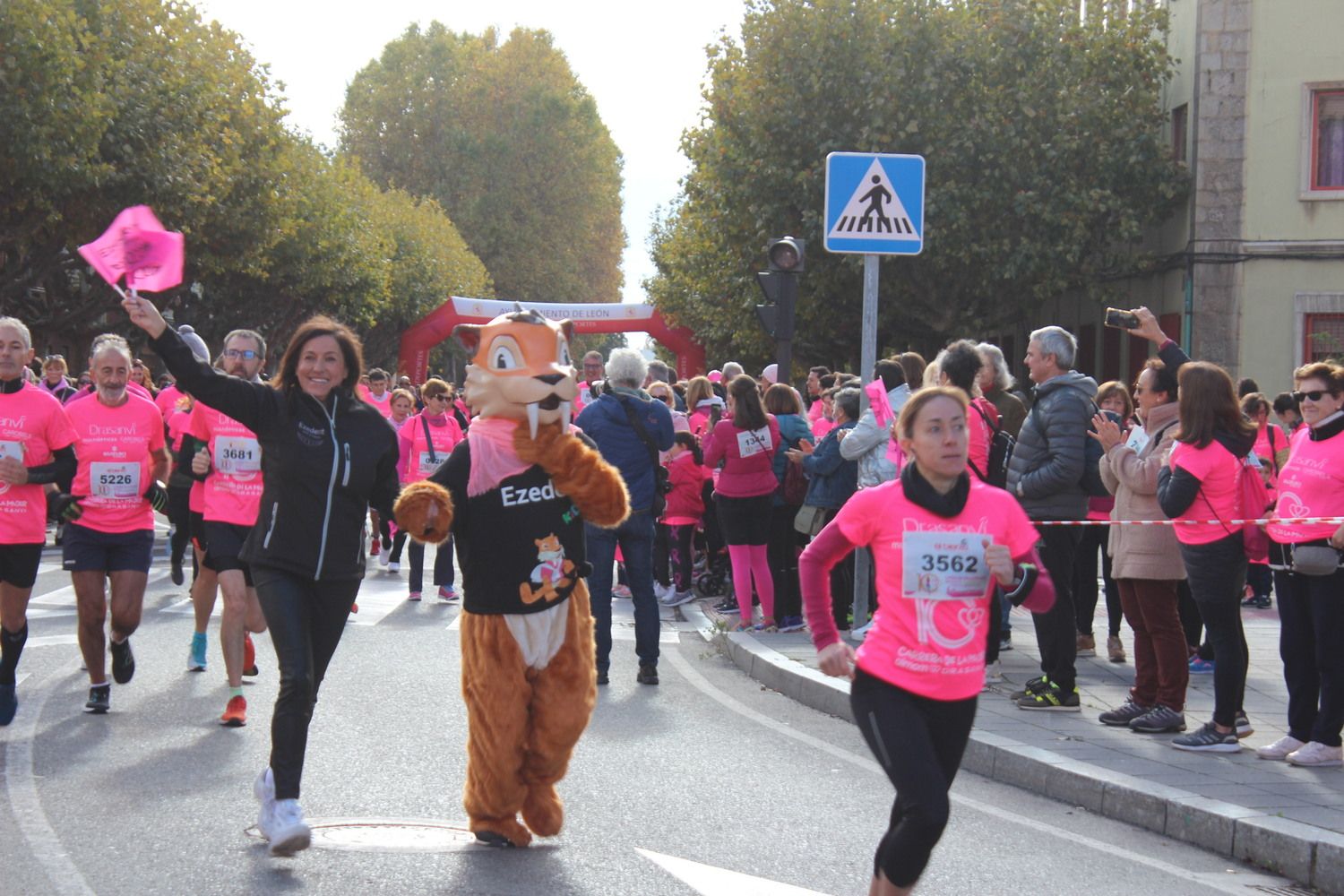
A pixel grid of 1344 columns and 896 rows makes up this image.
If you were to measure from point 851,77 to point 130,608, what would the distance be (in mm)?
20378

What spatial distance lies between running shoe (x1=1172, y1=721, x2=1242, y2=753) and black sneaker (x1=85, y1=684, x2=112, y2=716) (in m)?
5.32

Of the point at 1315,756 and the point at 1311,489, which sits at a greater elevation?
the point at 1311,489

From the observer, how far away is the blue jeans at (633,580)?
9.62m

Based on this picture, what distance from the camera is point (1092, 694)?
8.98m

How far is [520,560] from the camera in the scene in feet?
19.5

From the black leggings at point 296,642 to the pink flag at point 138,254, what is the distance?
44.3 inches

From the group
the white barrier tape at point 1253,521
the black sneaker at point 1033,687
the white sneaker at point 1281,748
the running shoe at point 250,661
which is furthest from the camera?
the running shoe at point 250,661

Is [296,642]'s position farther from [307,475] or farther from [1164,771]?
[1164,771]

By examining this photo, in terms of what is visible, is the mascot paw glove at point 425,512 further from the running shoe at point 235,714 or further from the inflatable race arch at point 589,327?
the inflatable race arch at point 589,327

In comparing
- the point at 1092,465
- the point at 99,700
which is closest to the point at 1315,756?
the point at 1092,465

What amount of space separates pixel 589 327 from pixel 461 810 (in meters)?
34.4

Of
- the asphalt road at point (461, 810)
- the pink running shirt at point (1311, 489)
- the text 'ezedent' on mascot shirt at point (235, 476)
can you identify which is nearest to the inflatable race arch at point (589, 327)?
the text 'ezedent' on mascot shirt at point (235, 476)

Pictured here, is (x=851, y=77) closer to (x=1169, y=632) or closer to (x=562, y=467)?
(x=1169, y=632)

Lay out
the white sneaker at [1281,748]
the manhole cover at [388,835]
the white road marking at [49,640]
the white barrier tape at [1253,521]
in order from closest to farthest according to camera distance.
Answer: the manhole cover at [388,835]
the white barrier tape at [1253,521]
the white sneaker at [1281,748]
the white road marking at [49,640]
